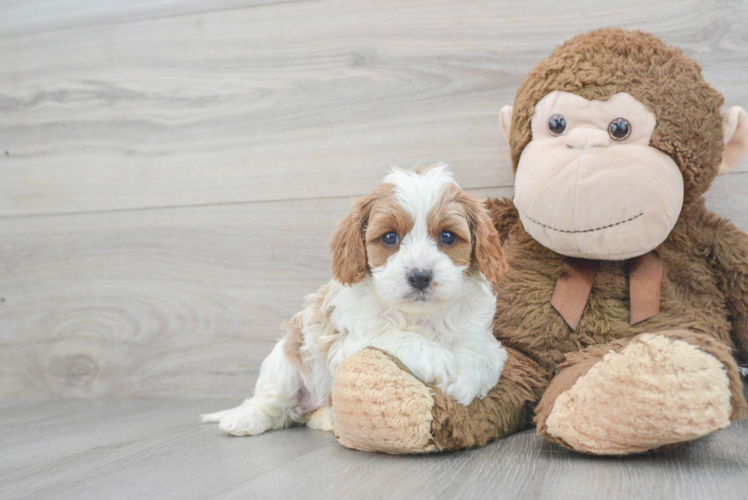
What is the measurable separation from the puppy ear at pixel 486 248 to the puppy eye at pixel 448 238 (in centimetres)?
5

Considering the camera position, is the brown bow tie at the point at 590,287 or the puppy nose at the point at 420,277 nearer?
the puppy nose at the point at 420,277

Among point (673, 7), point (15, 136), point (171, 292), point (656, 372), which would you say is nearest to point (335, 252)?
point (656, 372)

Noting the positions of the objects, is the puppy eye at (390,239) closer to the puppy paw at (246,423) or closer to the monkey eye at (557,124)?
the monkey eye at (557,124)

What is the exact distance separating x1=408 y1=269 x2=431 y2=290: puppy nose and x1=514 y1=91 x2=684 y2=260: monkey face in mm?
329

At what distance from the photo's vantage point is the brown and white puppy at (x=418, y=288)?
1.16 meters

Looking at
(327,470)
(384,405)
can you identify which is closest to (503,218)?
(384,405)

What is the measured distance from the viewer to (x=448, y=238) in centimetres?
120

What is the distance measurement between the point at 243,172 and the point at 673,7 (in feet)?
4.18

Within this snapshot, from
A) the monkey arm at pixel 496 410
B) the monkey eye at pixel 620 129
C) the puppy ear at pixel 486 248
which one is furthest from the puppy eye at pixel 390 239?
the monkey eye at pixel 620 129

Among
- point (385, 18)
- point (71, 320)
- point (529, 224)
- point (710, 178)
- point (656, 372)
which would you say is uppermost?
point (385, 18)

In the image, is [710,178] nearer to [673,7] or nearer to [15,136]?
[673,7]

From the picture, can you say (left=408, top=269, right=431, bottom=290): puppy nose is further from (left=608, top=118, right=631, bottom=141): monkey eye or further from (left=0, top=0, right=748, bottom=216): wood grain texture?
(left=0, top=0, right=748, bottom=216): wood grain texture

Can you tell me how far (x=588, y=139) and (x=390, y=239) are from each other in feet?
1.50

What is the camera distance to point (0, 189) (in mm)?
2088
